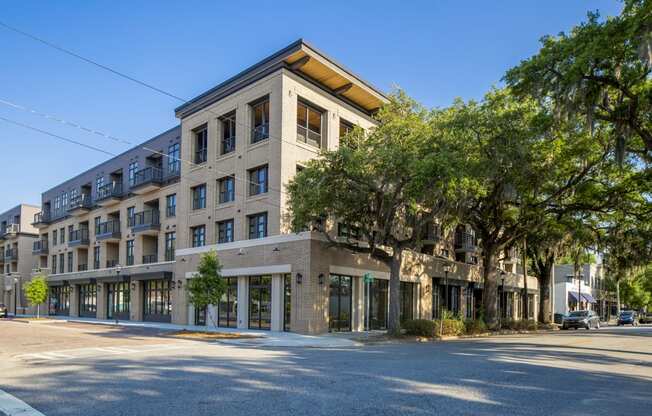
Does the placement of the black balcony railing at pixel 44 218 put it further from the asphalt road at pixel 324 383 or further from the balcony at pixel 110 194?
the asphalt road at pixel 324 383

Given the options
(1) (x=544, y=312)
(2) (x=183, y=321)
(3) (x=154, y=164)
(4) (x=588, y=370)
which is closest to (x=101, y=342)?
(2) (x=183, y=321)

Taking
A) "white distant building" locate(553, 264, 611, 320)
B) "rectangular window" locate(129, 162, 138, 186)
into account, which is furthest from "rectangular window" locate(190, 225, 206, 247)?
"white distant building" locate(553, 264, 611, 320)

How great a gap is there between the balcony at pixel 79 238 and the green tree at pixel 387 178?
32.3m

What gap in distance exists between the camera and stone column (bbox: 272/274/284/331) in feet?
93.2

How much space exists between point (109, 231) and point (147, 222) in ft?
22.3

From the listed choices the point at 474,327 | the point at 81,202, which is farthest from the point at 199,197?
the point at 81,202

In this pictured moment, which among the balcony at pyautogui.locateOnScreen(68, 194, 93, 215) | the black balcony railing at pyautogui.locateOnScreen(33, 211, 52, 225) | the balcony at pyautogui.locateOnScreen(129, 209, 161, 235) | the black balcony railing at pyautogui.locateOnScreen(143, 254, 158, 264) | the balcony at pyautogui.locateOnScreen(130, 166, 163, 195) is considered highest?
the balcony at pyautogui.locateOnScreen(130, 166, 163, 195)

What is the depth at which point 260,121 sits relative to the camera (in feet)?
103

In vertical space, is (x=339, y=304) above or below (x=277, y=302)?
below

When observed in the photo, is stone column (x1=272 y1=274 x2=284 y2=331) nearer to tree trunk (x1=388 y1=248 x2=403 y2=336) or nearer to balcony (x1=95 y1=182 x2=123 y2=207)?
tree trunk (x1=388 y1=248 x2=403 y2=336)

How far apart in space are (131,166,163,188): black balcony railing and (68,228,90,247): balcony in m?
10.7

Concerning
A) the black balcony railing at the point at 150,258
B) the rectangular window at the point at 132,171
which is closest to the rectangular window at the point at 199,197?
the black balcony railing at the point at 150,258

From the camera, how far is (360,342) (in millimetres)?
23859

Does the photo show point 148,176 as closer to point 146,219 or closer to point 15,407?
point 146,219
